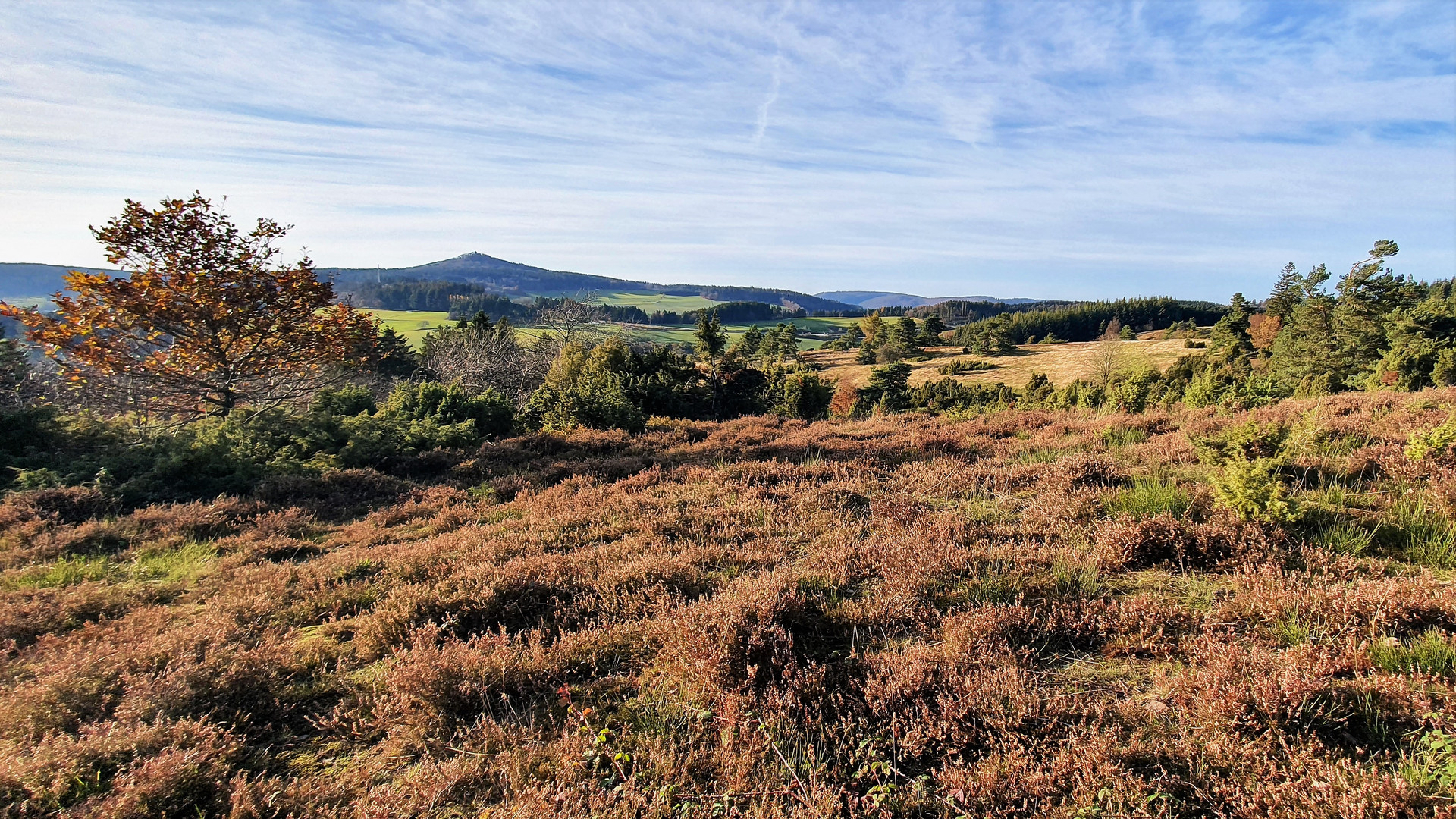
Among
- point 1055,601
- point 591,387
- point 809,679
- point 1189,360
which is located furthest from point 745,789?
point 1189,360

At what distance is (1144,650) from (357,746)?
174 inches

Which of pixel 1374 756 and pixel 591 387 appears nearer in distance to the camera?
pixel 1374 756

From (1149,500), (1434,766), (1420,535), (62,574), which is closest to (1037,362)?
(1149,500)

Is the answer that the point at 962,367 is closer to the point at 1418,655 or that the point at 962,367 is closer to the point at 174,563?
the point at 1418,655

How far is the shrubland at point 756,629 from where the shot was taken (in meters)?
2.47

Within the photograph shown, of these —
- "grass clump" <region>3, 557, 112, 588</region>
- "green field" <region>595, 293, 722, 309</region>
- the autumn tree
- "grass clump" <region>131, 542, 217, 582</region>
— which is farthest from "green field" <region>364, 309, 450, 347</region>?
"green field" <region>595, 293, 722, 309</region>

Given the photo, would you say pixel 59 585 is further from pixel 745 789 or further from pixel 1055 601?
pixel 1055 601

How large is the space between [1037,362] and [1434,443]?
7459 centimetres

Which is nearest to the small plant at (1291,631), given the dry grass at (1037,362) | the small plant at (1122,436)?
the small plant at (1122,436)

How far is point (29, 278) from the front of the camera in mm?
87062

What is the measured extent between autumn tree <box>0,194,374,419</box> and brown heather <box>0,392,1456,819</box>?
5454 millimetres

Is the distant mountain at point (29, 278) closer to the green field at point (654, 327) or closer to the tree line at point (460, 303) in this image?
the tree line at point (460, 303)

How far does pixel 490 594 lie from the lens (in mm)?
4262

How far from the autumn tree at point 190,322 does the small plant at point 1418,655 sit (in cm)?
1471
